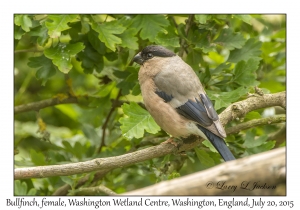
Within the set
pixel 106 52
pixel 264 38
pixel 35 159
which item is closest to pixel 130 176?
pixel 35 159

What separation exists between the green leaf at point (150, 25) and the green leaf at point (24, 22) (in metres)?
1.13

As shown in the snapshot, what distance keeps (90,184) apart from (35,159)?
2.35 feet

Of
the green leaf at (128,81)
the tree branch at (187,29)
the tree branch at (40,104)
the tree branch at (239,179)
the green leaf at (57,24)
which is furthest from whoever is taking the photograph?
the tree branch at (40,104)

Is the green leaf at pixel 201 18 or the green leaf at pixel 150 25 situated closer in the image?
the green leaf at pixel 201 18

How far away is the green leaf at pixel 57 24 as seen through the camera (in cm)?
502

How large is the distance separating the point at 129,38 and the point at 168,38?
0.42 metres

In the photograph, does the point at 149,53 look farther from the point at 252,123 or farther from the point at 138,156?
the point at 138,156

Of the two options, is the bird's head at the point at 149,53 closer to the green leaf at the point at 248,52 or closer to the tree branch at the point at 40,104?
the green leaf at the point at 248,52

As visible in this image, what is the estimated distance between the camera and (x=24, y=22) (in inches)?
204

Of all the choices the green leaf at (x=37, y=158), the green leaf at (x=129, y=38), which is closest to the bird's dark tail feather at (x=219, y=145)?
the green leaf at (x=129, y=38)

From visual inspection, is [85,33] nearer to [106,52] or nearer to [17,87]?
[106,52]

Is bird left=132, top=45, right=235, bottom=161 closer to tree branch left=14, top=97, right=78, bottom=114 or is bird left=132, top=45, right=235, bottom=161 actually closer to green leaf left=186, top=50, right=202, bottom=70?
green leaf left=186, top=50, right=202, bottom=70
